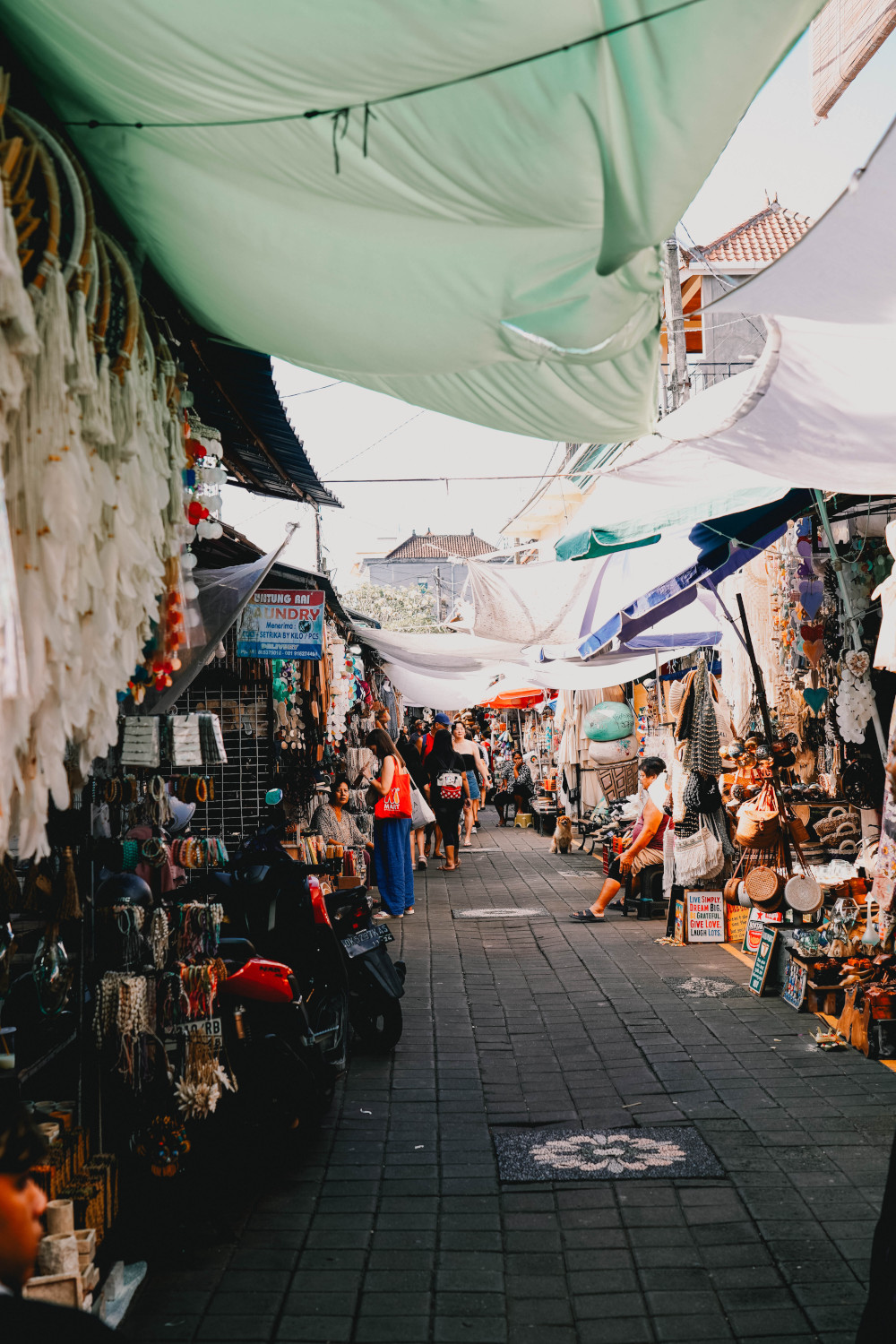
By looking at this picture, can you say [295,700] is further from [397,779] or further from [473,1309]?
[473,1309]

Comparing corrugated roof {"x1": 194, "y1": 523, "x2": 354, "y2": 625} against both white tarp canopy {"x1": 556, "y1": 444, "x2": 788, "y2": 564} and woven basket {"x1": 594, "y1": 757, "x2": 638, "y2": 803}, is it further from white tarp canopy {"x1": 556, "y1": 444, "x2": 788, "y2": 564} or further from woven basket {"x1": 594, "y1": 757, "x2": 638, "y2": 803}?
woven basket {"x1": 594, "y1": 757, "x2": 638, "y2": 803}

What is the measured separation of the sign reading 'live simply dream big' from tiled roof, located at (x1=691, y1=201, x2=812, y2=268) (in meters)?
15.8

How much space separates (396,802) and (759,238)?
17.1 m

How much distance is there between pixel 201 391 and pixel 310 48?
88.7 inches

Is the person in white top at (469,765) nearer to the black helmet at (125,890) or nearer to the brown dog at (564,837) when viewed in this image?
the brown dog at (564,837)

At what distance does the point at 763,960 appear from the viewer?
7.36 m

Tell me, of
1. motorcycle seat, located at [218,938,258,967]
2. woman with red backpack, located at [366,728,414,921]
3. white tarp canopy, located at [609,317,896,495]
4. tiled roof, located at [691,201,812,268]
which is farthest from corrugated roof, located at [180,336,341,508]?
tiled roof, located at [691,201,812,268]

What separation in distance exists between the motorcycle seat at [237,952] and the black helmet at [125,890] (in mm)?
531

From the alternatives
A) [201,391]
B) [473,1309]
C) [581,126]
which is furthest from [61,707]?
[473,1309]

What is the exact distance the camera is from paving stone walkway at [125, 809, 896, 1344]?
3.46 m

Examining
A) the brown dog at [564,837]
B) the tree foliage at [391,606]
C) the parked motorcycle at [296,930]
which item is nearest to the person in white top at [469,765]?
the brown dog at [564,837]

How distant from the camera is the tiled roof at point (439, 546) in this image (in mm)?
66312

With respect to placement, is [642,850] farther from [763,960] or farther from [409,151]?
[409,151]

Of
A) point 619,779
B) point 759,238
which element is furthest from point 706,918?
point 759,238
